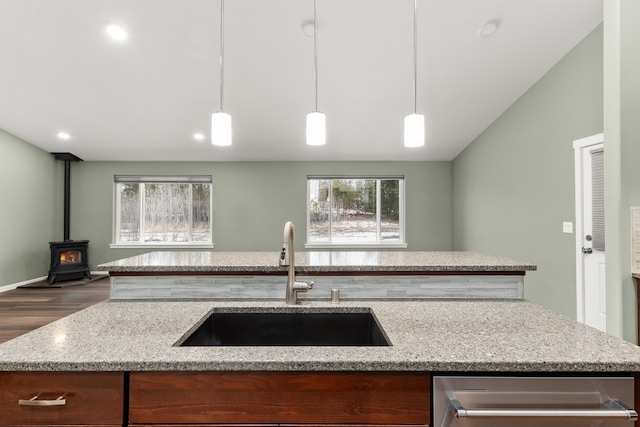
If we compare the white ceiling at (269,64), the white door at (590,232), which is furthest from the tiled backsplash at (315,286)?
the white ceiling at (269,64)

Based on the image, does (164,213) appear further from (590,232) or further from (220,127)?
(590,232)

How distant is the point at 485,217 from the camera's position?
4.70 m

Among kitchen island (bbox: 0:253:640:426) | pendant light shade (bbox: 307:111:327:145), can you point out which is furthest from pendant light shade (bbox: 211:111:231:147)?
kitchen island (bbox: 0:253:640:426)

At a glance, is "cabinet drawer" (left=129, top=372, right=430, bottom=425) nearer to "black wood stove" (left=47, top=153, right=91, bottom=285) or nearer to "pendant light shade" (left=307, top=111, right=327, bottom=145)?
"pendant light shade" (left=307, top=111, right=327, bottom=145)

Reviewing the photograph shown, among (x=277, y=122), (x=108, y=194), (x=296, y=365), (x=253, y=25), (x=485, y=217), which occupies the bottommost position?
(x=296, y=365)

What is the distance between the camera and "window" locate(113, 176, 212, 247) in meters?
Result: 5.97

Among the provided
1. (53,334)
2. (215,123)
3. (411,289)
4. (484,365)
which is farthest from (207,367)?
(215,123)

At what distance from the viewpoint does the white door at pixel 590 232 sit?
2.82 meters

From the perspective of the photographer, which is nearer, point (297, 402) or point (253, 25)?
point (297, 402)

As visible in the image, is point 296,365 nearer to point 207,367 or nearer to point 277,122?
point 207,367

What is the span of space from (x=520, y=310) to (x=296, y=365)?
97 cm

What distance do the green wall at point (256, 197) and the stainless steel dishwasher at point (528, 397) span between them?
504cm

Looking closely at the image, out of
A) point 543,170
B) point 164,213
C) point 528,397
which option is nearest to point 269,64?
point 543,170

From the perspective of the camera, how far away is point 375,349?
91 centimetres
